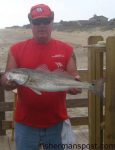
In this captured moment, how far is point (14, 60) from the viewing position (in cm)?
476

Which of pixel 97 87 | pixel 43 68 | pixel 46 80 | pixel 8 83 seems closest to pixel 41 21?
pixel 43 68

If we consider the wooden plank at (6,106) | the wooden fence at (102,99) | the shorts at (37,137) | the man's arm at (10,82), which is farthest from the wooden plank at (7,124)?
the man's arm at (10,82)

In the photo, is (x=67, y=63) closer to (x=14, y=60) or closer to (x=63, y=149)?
(x=14, y=60)

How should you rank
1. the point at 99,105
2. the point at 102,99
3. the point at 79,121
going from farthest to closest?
1. the point at 79,121
2. the point at 99,105
3. the point at 102,99

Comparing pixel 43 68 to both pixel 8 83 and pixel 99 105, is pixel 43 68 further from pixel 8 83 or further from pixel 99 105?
pixel 99 105

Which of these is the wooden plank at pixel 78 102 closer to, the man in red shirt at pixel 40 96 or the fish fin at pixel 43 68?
the man in red shirt at pixel 40 96

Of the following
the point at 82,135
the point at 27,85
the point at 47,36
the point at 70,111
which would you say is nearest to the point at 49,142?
the point at 27,85

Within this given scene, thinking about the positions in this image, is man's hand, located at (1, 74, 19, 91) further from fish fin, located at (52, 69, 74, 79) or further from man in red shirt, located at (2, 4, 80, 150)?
fish fin, located at (52, 69, 74, 79)

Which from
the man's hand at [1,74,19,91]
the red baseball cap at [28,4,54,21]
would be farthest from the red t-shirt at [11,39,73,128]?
the red baseball cap at [28,4,54,21]

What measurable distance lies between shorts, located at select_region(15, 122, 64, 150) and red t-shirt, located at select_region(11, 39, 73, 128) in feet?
0.17

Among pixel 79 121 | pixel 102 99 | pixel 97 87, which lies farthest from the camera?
pixel 79 121

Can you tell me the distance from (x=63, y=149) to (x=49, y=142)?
0.17m

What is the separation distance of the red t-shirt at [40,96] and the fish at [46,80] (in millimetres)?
90

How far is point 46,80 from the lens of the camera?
4.66 m
